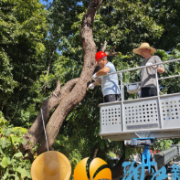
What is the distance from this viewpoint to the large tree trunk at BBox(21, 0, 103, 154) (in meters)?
6.06

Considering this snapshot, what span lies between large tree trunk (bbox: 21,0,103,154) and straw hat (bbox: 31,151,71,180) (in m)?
1.55

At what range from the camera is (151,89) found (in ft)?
14.4

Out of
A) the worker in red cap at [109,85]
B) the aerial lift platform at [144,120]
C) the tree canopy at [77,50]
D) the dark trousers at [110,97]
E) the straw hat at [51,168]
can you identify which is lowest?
the straw hat at [51,168]

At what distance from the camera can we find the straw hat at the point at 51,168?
4215 millimetres

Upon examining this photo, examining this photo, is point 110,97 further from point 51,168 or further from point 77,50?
point 77,50

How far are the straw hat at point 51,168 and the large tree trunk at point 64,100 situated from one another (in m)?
1.55

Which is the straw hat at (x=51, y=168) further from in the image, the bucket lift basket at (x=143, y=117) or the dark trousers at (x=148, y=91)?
the dark trousers at (x=148, y=91)

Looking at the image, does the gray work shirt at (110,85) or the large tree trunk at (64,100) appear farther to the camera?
the large tree trunk at (64,100)

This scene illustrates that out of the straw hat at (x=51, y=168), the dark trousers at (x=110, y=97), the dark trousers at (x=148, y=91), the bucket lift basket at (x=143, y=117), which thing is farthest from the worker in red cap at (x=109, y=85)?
the straw hat at (x=51, y=168)

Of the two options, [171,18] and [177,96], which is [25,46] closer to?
[171,18]

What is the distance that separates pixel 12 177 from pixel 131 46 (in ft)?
24.6

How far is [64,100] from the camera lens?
6.52m

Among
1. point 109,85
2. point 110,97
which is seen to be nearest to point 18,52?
point 109,85

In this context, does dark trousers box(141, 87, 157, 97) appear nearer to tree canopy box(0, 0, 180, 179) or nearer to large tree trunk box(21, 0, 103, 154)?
large tree trunk box(21, 0, 103, 154)
